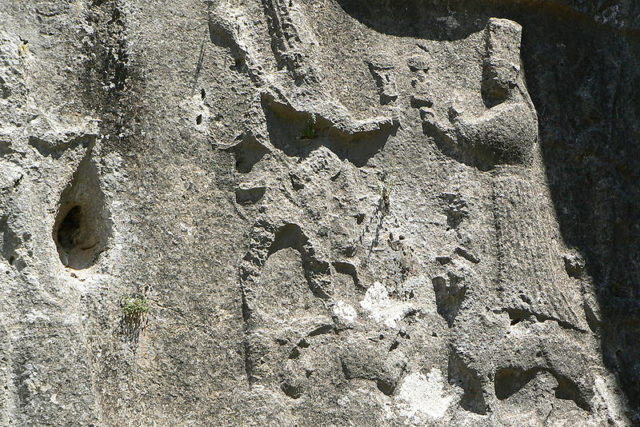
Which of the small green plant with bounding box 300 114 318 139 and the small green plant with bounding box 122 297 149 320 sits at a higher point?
the small green plant with bounding box 300 114 318 139

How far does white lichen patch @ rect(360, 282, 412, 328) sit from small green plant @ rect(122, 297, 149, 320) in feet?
2.72

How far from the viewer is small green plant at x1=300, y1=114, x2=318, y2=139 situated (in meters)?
4.34

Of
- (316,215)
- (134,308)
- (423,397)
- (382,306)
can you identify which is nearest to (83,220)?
(134,308)

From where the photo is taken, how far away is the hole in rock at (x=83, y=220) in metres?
4.02

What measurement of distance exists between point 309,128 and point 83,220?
91 cm

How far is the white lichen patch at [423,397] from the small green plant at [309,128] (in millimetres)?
977

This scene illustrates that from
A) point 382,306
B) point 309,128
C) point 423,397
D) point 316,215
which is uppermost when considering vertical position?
point 309,128

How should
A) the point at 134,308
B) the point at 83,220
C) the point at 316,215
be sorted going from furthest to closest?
the point at 316,215 < the point at 83,220 < the point at 134,308

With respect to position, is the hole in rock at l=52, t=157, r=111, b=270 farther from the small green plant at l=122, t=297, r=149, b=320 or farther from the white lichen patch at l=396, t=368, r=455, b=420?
the white lichen patch at l=396, t=368, r=455, b=420

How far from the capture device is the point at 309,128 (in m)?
4.34

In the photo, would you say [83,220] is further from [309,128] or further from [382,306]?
[382,306]

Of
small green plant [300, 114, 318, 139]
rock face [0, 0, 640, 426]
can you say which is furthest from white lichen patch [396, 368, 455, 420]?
small green plant [300, 114, 318, 139]

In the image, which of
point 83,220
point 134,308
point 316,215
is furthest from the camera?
point 316,215

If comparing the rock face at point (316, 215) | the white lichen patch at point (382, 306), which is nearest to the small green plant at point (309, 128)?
the rock face at point (316, 215)
